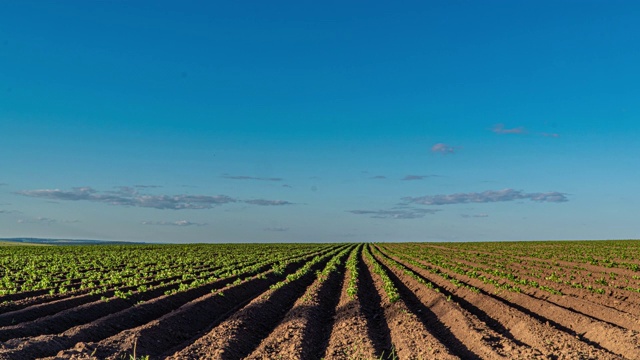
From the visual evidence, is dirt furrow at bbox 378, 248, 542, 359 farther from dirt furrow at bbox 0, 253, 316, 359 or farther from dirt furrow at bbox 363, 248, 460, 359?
dirt furrow at bbox 0, 253, 316, 359

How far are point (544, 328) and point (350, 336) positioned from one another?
4.41m

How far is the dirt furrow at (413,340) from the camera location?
9.70 meters

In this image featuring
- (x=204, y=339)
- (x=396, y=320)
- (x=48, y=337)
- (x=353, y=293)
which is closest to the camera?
(x=48, y=337)

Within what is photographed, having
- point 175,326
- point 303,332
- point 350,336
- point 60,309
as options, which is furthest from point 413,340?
point 60,309

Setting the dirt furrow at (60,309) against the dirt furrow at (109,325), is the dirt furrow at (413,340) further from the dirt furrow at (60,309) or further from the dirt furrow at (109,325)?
the dirt furrow at (60,309)

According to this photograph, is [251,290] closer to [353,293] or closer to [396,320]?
[353,293]

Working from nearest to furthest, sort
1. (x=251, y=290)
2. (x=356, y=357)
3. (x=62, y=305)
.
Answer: (x=356, y=357)
(x=62, y=305)
(x=251, y=290)

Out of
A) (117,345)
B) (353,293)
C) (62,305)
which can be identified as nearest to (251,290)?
(353,293)

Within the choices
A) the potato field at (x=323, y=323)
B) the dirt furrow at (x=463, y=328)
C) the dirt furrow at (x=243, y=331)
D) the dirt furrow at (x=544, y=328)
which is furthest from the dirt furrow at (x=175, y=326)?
the dirt furrow at (x=544, y=328)

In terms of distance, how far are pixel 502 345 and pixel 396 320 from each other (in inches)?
133

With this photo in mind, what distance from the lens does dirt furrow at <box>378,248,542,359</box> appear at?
998 cm

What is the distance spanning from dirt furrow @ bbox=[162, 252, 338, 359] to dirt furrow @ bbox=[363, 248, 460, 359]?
2.90m

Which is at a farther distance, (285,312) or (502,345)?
(285,312)

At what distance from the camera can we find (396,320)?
13.4m
